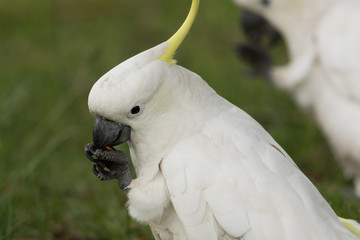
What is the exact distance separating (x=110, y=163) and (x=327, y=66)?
2.00 metres

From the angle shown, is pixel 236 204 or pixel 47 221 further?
pixel 47 221

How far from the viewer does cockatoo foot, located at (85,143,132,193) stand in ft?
6.50

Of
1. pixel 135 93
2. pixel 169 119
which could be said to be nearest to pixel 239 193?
pixel 169 119

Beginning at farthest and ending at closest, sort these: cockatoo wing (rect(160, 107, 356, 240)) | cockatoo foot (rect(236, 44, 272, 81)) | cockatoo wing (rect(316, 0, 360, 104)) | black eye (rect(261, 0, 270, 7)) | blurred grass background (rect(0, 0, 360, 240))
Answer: cockatoo foot (rect(236, 44, 272, 81))
black eye (rect(261, 0, 270, 7))
cockatoo wing (rect(316, 0, 360, 104))
blurred grass background (rect(0, 0, 360, 240))
cockatoo wing (rect(160, 107, 356, 240))

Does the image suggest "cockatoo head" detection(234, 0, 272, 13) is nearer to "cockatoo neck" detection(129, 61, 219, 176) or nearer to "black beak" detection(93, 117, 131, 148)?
"cockatoo neck" detection(129, 61, 219, 176)

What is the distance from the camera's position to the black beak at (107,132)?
1930 millimetres

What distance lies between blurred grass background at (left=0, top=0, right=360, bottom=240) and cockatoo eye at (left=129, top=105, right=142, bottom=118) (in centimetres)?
87

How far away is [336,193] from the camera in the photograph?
→ 2.73 metres

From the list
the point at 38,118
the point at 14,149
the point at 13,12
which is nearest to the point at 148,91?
the point at 14,149

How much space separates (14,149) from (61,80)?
1.45 metres

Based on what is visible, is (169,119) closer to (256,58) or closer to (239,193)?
(239,193)

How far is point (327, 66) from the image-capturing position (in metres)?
3.58

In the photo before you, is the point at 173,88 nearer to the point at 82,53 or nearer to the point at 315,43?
the point at 315,43

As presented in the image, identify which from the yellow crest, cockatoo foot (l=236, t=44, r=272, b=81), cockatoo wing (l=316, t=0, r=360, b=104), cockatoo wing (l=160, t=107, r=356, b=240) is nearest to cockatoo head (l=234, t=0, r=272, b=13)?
cockatoo foot (l=236, t=44, r=272, b=81)
